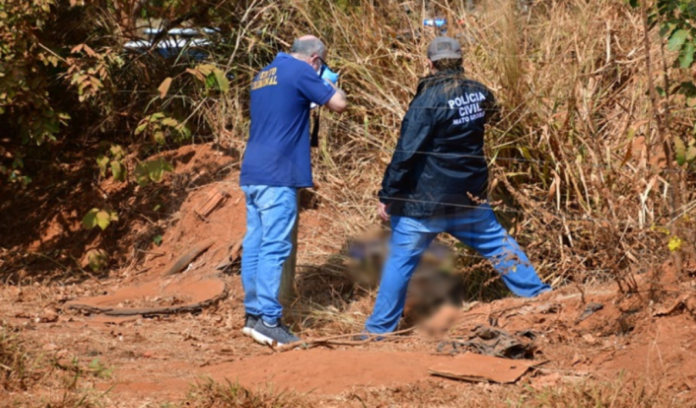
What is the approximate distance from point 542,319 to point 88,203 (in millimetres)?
4691

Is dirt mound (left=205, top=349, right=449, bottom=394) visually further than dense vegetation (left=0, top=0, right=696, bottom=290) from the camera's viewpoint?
No

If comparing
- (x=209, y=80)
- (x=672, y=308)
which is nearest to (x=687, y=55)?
(x=672, y=308)

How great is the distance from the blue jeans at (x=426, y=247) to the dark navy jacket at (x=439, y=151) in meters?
0.08

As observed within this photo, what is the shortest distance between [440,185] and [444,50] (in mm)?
825

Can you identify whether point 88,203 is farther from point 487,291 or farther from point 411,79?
point 487,291

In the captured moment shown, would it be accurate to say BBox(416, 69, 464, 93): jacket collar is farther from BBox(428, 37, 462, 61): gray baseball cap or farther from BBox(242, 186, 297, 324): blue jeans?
BBox(242, 186, 297, 324): blue jeans

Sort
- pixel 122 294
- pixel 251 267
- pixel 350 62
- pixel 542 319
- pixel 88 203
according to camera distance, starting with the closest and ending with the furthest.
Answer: pixel 542 319
pixel 251 267
pixel 122 294
pixel 350 62
pixel 88 203

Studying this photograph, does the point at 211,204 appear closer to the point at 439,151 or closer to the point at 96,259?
the point at 96,259

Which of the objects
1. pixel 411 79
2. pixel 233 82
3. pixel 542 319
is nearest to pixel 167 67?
pixel 233 82

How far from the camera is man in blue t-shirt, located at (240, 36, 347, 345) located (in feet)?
20.1

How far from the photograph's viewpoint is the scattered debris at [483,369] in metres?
5.00

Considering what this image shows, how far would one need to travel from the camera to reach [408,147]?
602 cm

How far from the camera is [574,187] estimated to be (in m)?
7.04

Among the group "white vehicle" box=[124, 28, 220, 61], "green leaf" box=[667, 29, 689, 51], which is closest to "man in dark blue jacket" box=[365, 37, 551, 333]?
"green leaf" box=[667, 29, 689, 51]
